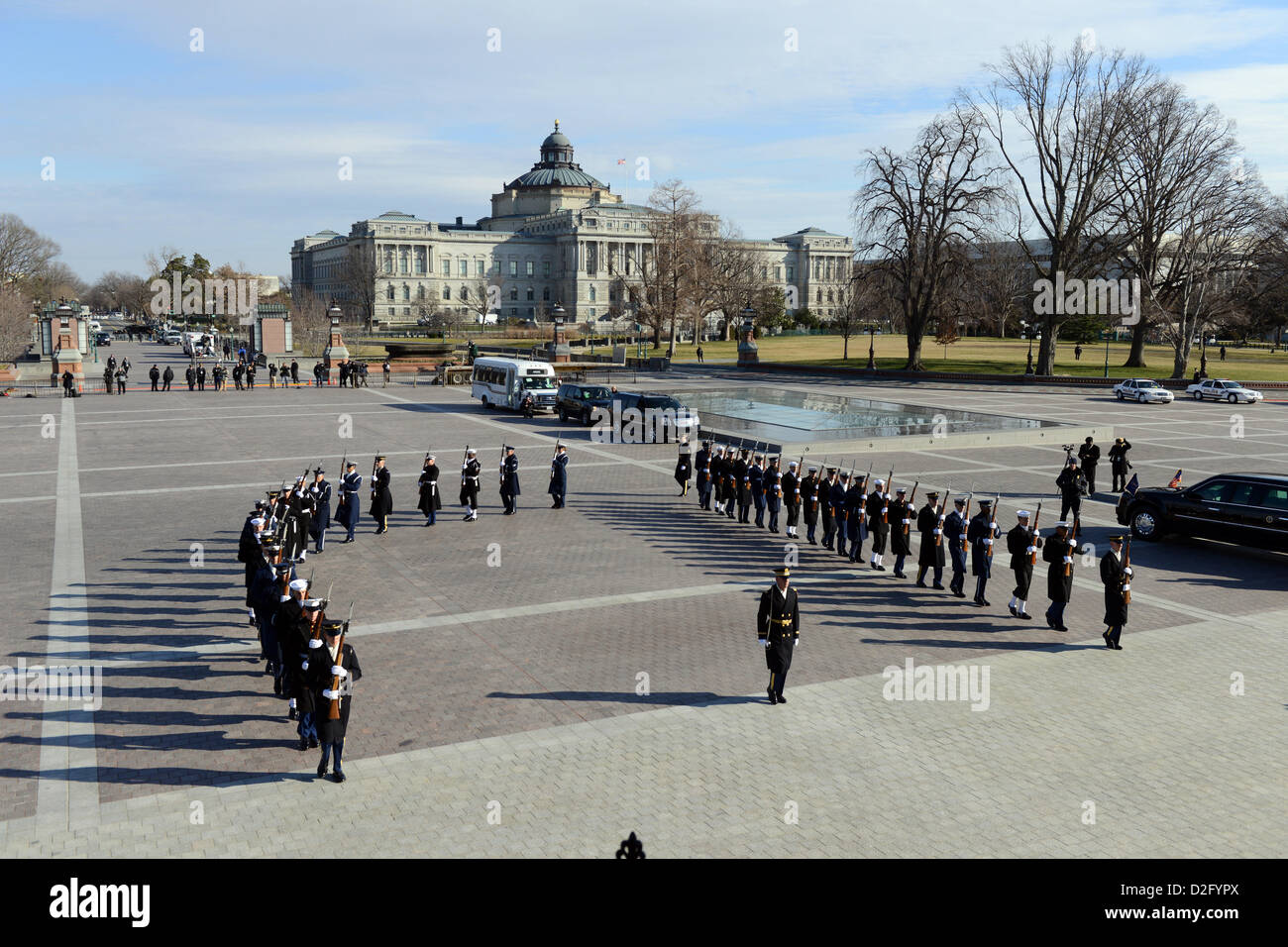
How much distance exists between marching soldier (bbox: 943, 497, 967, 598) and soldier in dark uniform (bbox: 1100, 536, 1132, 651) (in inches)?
88.8

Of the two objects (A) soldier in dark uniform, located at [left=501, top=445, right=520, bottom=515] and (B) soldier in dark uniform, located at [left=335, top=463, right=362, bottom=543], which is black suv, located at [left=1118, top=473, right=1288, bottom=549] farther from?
(B) soldier in dark uniform, located at [left=335, top=463, right=362, bottom=543]

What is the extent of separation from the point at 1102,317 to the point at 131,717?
312 feet

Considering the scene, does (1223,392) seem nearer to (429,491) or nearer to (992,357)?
(992,357)

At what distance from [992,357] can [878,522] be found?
2532 inches

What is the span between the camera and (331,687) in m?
8.48

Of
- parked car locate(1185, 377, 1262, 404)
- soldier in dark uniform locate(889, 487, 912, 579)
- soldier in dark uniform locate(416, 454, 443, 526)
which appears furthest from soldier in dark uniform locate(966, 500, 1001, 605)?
parked car locate(1185, 377, 1262, 404)

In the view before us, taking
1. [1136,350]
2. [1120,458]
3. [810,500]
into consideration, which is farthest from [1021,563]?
[1136,350]

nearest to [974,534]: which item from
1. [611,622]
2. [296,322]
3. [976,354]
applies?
[611,622]

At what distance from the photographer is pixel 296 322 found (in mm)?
81750

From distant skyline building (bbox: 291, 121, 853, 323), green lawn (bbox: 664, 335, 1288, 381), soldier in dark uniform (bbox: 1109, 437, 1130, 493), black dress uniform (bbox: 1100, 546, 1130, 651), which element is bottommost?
black dress uniform (bbox: 1100, 546, 1130, 651)

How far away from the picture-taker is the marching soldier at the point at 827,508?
1703 centimetres

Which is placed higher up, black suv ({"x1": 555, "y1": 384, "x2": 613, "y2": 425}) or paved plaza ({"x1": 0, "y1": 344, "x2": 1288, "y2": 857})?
black suv ({"x1": 555, "y1": 384, "x2": 613, "y2": 425})

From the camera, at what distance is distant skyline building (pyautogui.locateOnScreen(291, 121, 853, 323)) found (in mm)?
152625
